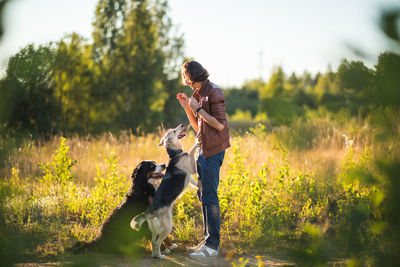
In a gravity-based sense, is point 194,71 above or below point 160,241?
above

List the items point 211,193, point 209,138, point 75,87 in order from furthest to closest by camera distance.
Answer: point 75,87
point 211,193
point 209,138

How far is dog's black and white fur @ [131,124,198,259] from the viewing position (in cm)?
410

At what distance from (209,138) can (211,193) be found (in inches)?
26.6

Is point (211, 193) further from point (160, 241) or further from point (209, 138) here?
point (160, 241)

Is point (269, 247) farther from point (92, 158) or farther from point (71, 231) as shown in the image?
point (92, 158)

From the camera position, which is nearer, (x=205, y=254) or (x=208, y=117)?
(x=208, y=117)

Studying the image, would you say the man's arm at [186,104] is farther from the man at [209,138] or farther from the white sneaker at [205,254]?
the white sneaker at [205,254]


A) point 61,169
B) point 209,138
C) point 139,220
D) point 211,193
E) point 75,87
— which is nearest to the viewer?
point 139,220

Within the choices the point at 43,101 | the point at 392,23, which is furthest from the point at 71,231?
the point at 43,101

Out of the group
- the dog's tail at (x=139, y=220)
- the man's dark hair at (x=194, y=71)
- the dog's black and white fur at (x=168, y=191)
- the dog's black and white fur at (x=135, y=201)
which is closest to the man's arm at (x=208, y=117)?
the man's dark hair at (x=194, y=71)

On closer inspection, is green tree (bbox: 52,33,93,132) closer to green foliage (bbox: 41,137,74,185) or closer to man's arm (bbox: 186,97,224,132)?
green foliage (bbox: 41,137,74,185)

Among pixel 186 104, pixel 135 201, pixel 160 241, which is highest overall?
pixel 186 104

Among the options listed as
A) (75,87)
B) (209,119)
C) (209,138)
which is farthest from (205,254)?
(75,87)

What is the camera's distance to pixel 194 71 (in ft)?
14.0
